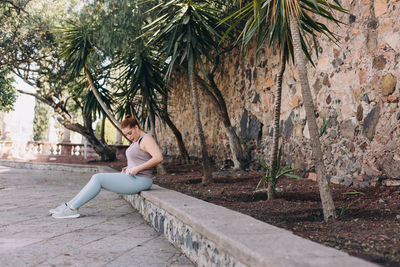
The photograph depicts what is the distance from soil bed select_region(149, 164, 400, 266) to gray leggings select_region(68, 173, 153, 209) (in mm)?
695

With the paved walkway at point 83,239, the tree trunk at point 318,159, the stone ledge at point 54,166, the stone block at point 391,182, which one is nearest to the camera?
the paved walkway at point 83,239

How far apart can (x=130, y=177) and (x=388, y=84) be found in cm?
274

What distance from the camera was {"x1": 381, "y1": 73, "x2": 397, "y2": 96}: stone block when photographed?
3295mm

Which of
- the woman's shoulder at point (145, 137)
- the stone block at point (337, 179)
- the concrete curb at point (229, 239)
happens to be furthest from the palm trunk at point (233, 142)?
the concrete curb at point (229, 239)

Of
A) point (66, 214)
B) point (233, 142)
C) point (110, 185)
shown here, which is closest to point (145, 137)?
point (110, 185)

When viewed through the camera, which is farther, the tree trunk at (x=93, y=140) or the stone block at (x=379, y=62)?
the tree trunk at (x=93, y=140)

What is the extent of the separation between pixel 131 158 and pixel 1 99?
9.80m

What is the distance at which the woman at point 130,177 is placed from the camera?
3508 millimetres

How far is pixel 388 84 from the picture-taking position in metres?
3.36

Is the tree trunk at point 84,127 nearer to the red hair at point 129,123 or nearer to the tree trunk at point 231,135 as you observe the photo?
the tree trunk at point 231,135

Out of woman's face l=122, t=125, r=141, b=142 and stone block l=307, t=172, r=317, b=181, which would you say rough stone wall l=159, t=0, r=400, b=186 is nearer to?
stone block l=307, t=172, r=317, b=181

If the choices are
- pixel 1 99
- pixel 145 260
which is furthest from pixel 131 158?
pixel 1 99

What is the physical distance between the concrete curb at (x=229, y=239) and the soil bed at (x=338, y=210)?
254mm

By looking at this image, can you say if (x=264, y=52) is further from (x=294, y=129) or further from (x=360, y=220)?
(x=360, y=220)
